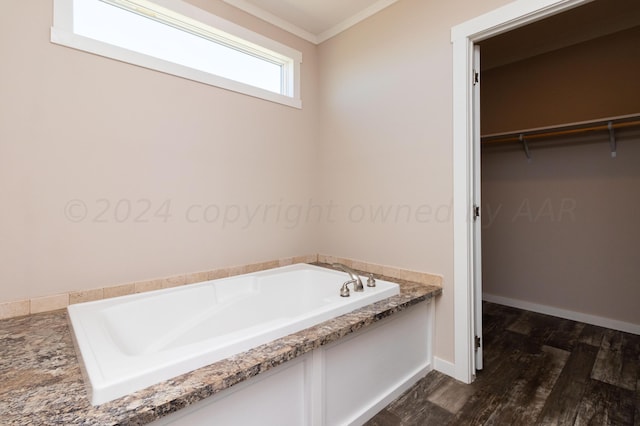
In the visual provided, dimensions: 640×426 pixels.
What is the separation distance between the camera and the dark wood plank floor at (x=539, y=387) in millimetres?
1632

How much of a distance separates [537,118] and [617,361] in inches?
87.0

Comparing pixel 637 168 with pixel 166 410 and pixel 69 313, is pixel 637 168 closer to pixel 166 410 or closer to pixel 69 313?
pixel 166 410

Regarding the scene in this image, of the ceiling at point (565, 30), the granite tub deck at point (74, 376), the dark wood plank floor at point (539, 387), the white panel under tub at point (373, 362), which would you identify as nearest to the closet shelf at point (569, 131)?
the ceiling at point (565, 30)

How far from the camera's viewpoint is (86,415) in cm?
83

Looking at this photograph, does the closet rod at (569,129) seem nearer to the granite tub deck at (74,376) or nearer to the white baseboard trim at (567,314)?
the white baseboard trim at (567,314)

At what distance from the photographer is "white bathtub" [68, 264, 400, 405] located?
3.29 ft

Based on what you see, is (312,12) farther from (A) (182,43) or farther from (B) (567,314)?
(B) (567,314)

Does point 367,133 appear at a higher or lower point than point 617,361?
higher

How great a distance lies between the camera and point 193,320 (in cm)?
191

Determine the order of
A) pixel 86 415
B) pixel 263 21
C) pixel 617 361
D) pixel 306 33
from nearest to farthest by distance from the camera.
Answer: pixel 86 415
pixel 617 361
pixel 263 21
pixel 306 33

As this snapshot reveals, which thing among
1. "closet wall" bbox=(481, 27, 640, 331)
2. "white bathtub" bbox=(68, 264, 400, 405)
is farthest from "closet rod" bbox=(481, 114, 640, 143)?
"white bathtub" bbox=(68, 264, 400, 405)

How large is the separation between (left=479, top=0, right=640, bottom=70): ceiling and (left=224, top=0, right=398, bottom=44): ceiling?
4.25ft

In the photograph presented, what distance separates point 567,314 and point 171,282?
3.50 metres

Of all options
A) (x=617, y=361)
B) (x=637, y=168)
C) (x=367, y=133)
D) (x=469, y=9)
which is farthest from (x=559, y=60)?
(x=617, y=361)
